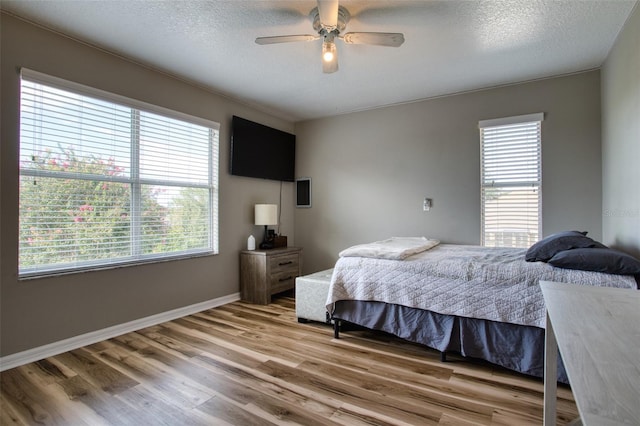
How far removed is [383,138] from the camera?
440cm

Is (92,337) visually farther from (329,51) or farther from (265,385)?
(329,51)

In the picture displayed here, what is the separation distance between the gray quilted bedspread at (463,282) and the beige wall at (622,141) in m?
0.76

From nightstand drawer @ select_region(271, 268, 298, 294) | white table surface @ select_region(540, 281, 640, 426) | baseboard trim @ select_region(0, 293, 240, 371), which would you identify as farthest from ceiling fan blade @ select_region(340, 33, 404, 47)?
baseboard trim @ select_region(0, 293, 240, 371)

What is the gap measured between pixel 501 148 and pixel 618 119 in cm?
109

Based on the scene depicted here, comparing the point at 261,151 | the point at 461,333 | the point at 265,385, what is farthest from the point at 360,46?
the point at 265,385

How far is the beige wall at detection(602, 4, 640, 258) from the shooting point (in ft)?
7.41

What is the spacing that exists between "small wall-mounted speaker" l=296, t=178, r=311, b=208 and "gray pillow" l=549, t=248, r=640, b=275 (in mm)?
3449

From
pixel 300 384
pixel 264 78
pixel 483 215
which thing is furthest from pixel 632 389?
pixel 264 78

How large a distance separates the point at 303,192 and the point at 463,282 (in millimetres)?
3170

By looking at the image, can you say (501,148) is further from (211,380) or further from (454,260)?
(211,380)

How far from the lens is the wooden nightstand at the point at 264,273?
12.9 feet

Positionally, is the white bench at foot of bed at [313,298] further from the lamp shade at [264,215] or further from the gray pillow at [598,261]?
the gray pillow at [598,261]

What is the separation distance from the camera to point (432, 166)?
405 cm

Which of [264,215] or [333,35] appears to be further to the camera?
[264,215]
